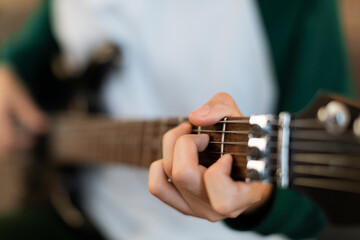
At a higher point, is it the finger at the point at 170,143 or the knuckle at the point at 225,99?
the knuckle at the point at 225,99

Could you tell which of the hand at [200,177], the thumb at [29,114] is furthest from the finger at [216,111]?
the thumb at [29,114]

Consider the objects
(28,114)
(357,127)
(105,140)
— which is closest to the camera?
(357,127)

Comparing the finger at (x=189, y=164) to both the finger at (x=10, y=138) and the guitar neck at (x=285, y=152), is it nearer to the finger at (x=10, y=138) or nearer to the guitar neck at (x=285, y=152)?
the guitar neck at (x=285, y=152)

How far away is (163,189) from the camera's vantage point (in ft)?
0.74

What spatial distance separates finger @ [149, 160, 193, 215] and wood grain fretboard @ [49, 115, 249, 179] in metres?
0.03

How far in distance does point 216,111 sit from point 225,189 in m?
0.04

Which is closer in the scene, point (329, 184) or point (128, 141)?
point (329, 184)

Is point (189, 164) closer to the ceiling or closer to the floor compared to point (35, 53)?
closer to the floor

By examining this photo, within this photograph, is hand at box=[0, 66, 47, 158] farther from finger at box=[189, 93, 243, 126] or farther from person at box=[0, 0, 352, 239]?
finger at box=[189, 93, 243, 126]

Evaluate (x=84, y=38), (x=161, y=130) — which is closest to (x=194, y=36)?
(x=161, y=130)

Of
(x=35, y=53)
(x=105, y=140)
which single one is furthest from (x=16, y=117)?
(x=105, y=140)

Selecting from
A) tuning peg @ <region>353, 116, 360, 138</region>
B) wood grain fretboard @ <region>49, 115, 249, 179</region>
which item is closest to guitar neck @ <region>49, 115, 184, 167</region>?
wood grain fretboard @ <region>49, 115, 249, 179</region>

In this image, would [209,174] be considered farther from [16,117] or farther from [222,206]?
[16,117]

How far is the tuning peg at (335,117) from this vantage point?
18 centimetres
